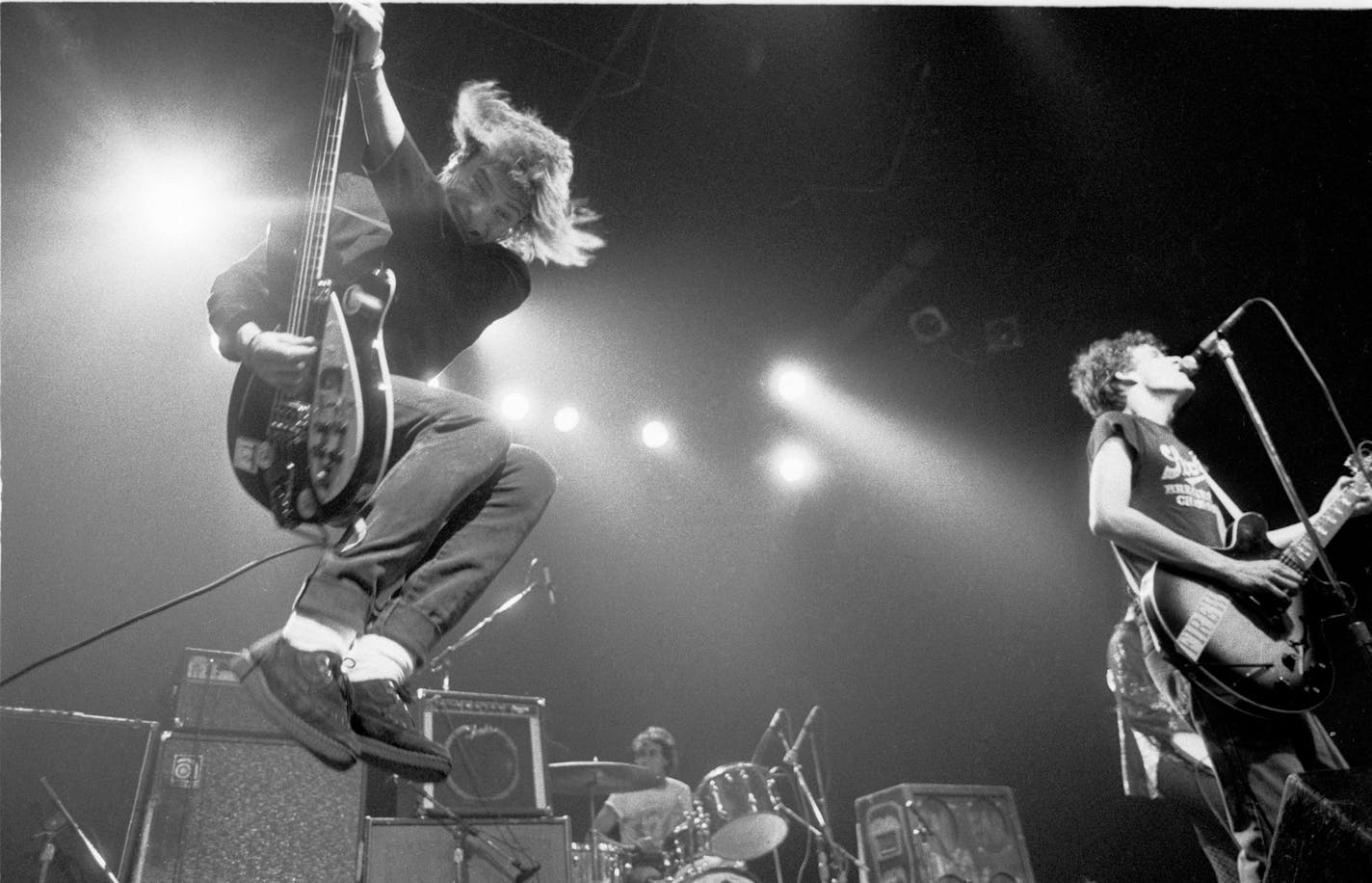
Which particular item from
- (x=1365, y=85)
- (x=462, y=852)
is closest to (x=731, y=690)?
(x=462, y=852)

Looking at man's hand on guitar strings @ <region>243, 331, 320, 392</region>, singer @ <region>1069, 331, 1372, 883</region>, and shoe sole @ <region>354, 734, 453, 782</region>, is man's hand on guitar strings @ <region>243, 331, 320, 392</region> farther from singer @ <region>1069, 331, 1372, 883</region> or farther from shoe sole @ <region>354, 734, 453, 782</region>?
singer @ <region>1069, 331, 1372, 883</region>

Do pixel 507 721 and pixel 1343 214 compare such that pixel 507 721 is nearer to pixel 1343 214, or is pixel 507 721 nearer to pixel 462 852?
pixel 462 852

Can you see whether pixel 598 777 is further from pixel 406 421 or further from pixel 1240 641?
pixel 406 421

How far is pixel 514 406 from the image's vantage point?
16.1 ft

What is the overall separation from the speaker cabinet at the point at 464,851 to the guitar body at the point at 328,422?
82.1 inches

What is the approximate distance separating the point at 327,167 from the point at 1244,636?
2.39m

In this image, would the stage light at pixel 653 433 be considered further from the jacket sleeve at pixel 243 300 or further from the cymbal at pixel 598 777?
the jacket sleeve at pixel 243 300

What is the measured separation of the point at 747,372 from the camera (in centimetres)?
641

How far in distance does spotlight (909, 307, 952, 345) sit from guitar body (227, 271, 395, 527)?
4728 mm

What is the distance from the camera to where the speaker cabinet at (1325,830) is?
1.29 metres

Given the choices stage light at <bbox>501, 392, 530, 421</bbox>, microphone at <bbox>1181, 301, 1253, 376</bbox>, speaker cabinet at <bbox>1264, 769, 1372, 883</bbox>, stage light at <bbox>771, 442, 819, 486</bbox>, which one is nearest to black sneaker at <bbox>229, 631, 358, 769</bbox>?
speaker cabinet at <bbox>1264, 769, 1372, 883</bbox>

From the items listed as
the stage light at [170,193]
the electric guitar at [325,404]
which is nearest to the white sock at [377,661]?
the electric guitar at [325,404]

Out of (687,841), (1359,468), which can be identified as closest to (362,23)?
(1359,468)

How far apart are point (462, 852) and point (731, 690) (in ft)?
11.4
